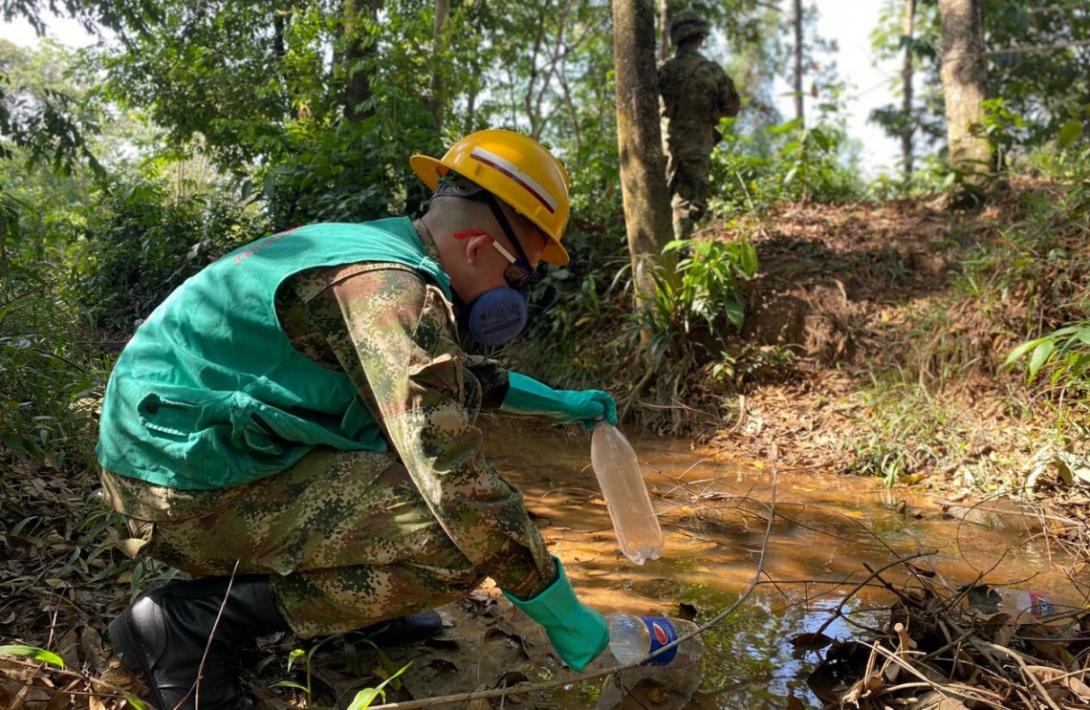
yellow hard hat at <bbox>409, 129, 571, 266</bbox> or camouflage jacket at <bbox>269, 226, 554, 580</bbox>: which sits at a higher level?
yellow hard hat at <bbox>409, 129, 571, 266</bbox>

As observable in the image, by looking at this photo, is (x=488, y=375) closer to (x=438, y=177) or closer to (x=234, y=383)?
(x=438, y=177)

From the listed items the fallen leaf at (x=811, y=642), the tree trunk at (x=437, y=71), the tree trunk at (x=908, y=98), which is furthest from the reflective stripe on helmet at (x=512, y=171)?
the tree trunk at (x=908, y=98)

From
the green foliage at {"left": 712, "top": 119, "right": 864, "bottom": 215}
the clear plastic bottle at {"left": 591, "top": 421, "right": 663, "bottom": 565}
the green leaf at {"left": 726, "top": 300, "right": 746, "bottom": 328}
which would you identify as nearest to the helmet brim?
the clear plastic bottle at {"left": 591, "top": 421, "right": 663, "bottom": 565}

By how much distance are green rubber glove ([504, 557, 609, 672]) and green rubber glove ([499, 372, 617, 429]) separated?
66 cm

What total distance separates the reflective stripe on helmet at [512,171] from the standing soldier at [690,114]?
191 inches

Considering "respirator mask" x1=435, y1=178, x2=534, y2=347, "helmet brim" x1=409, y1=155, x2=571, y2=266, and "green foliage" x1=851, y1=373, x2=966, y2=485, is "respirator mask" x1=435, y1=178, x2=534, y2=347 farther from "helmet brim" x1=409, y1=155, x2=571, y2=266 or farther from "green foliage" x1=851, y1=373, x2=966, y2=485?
"green foliage" x1=851, y1=373, x2=966, y2=485

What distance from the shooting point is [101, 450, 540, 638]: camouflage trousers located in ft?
5.48

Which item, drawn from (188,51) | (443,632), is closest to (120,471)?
(443,632)

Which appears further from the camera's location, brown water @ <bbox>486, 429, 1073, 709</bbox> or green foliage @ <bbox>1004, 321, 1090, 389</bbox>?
green foliage @ <bbox>1004, 321, 1090, 389</bbox>

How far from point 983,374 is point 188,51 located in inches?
420

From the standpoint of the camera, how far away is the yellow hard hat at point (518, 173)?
1.82 meters

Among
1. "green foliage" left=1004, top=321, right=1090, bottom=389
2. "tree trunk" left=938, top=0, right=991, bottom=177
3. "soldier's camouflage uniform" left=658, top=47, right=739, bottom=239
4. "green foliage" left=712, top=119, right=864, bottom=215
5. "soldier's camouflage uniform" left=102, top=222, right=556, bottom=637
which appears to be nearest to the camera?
"soldier's camouflage uniform" left=102, top=222, right=556, bottom=637

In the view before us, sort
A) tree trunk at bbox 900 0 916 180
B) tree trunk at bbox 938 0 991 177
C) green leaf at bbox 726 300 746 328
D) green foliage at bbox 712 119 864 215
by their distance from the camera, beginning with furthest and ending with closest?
1. tree trunk at bbox 900 0 916 180
2. green foliage at bbox 712 119 864 215
3. tree trunk at bbox 938 0 991 177
4. green leaf at bbox 726 300 746 328

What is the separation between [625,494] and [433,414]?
1.33m
